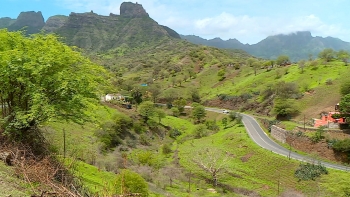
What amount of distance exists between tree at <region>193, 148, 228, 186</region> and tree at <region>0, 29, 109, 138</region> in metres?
25.0

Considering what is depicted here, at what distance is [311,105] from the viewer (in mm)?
59250

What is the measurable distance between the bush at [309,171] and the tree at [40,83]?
96.3 ft

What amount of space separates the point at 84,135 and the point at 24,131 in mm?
26682

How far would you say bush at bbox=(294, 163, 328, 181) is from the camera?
33953mm

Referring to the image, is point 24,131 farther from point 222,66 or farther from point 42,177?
point 222,66

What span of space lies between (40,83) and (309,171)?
32.8 m

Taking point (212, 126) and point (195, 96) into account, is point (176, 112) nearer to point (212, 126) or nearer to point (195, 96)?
point (195, 96)

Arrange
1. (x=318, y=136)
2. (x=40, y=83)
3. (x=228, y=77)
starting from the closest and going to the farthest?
1. (x=40, y=83)
2. (x=318, y=136)
3. (x=228, y=77)

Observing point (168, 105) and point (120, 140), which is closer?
point (120, 140)

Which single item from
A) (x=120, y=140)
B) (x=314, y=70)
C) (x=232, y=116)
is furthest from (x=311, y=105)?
(x=120, y=140)

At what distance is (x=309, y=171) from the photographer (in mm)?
34594

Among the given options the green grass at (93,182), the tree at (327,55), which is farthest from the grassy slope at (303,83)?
the green grass at (93,182)

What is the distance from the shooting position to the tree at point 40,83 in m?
12.6

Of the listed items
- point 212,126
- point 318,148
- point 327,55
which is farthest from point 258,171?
point 327,55
